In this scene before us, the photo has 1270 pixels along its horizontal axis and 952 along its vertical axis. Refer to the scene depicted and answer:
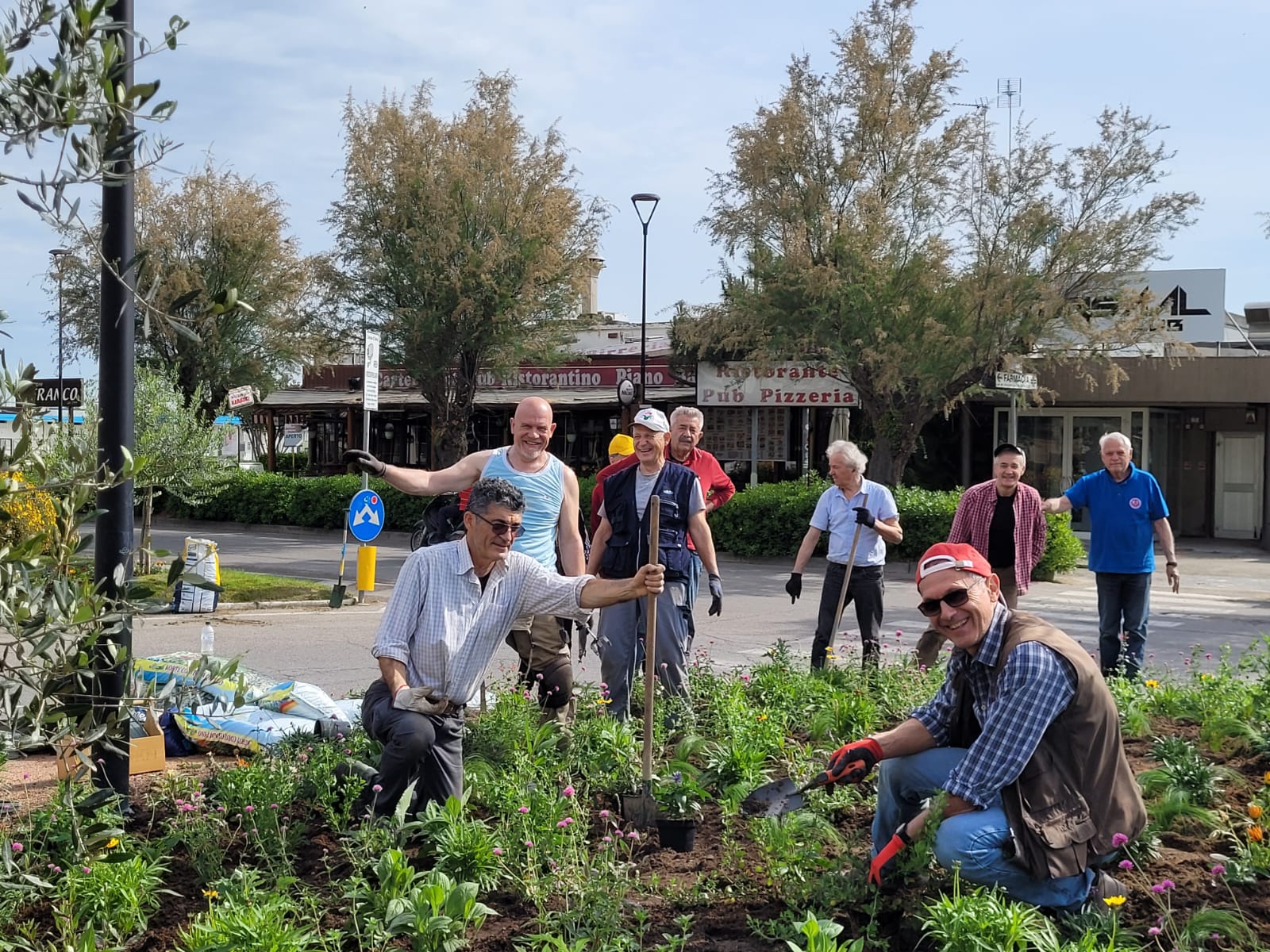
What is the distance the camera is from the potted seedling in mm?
4691

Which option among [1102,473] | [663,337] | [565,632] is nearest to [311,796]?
[565,632]

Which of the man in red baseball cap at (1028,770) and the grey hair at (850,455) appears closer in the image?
the man in red baseball cap at (1028,770)

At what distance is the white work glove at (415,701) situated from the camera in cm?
466

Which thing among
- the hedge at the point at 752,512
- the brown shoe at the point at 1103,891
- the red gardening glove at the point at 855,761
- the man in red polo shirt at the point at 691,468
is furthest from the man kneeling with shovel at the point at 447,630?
the hedge at the point at 752,512

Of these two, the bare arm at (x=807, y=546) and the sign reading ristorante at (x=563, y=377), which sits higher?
the sign reading ristorante at (x=563, y=377)

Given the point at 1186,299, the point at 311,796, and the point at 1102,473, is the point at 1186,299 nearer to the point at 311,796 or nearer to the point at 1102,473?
the point at 1102,473

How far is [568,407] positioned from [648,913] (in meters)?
28.7

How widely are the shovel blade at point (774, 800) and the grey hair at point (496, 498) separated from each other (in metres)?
1.45

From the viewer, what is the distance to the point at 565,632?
7.03 metres

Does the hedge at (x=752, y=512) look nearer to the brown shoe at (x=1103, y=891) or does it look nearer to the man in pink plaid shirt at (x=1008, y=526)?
the man in pink plaid shirt at (x=1008, y=526)

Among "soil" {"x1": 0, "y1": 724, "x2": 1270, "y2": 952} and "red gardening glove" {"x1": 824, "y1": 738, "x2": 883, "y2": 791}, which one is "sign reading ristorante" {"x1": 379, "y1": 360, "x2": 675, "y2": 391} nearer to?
"soil" {"x1": 0, "y1": 724, "x2": 1270, "y2": 952}

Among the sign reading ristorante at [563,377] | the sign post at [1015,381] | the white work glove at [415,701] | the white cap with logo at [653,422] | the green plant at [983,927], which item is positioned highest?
the sign reading ristorante at [563,377]

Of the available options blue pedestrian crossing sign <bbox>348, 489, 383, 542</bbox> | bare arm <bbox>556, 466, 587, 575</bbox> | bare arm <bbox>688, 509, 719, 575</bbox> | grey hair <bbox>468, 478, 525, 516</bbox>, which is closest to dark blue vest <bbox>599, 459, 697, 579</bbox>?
bare arm <bbox>688, 509, 719, 575</bbox>

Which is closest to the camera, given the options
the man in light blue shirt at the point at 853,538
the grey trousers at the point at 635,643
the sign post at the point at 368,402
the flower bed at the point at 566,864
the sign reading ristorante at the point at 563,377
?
the flower bed at the point at 566,864
